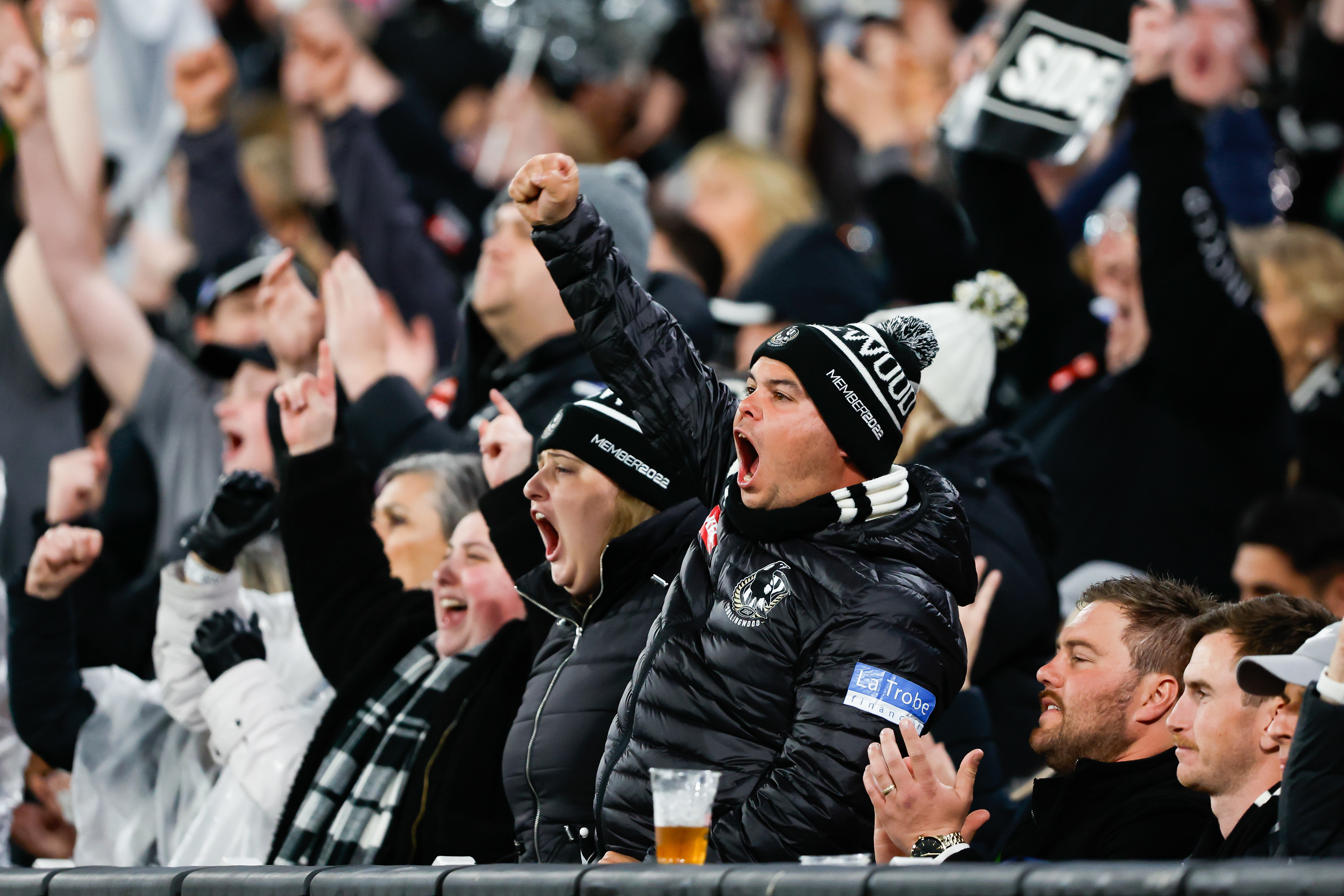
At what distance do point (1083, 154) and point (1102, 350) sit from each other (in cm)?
180

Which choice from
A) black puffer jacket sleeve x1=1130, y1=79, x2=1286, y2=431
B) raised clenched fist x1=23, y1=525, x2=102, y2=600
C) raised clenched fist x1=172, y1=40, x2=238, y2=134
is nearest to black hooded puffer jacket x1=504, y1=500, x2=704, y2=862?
raised clenched fist x1=23, y1=525, x2=102, y2=600

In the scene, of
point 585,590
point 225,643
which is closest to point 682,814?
point 585,590

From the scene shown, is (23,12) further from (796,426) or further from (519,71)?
(796,426)

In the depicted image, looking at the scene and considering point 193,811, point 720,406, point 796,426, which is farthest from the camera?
point 193,811

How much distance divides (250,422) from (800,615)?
3134mm

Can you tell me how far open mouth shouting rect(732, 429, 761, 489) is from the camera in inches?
124

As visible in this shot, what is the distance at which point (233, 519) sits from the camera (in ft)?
15.1

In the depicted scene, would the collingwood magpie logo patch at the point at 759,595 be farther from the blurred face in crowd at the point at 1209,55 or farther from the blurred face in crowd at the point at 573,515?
the blurred face in crowd at the point at 1209,55

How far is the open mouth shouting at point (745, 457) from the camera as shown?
3.15 metres

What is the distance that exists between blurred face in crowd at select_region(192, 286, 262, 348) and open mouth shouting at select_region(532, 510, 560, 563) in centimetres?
303

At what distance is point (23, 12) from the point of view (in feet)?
31.0

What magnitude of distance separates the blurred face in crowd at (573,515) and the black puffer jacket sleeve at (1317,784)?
1.50 meters

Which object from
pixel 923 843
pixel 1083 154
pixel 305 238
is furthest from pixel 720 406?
pixel 305 238

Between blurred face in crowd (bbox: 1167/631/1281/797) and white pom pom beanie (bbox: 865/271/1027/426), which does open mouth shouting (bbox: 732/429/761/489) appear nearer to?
blurred face in crowd (bbox: 1167/631/1281/797)
